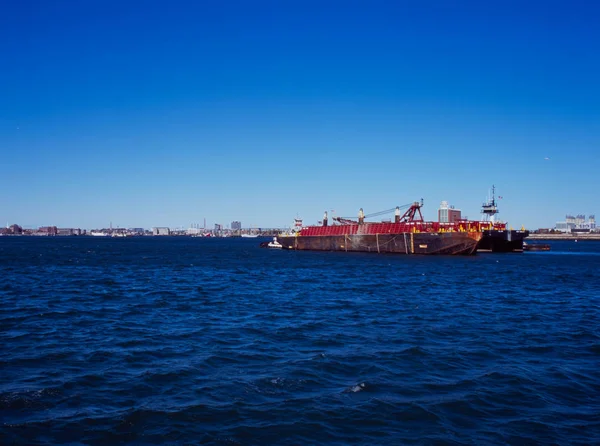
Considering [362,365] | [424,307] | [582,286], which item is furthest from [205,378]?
[582,286]

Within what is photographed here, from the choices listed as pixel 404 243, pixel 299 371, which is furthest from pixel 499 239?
pixel 299 371

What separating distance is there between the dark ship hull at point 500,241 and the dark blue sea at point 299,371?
6490 centimetres

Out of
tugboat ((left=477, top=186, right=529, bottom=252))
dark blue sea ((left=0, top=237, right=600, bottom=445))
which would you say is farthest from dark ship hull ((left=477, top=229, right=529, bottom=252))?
dark blue sea ((left=0, top=237, right=600, bottom=445))

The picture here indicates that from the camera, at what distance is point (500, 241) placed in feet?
304

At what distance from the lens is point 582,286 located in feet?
121

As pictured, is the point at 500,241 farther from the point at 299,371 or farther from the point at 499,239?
the point at 299,371

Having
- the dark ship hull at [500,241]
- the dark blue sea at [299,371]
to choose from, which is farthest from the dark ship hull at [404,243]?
the dark blue sea at [299,371]

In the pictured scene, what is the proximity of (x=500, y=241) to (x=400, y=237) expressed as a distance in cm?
2530

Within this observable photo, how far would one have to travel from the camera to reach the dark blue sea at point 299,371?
1016 cm

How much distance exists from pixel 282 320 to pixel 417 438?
501 inches

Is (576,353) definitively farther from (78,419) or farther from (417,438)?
(78,419)

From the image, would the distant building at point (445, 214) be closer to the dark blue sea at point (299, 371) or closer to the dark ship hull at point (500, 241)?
Result: the dark ship hull at point (500, 241)

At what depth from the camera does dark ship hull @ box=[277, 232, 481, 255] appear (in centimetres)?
7438

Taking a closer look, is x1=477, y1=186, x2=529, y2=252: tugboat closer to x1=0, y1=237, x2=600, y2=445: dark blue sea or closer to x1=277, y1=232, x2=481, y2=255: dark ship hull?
x1=277, y1=232, x2=481, y2=255: dark ship hull
